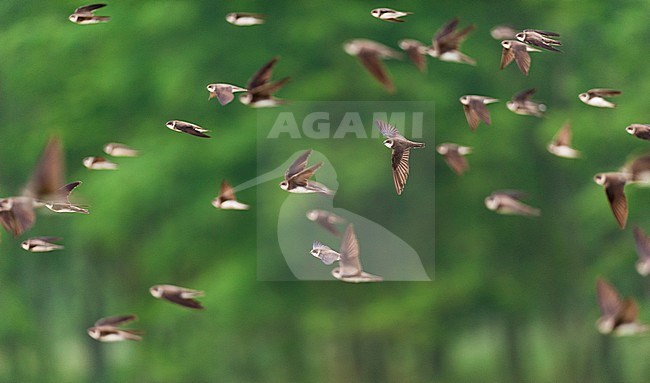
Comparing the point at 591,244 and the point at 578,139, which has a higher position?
the point at 578,139

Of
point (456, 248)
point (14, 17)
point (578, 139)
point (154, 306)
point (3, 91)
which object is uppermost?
point (14, 17)

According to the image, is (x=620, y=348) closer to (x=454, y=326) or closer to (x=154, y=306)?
(x=454, y=326)

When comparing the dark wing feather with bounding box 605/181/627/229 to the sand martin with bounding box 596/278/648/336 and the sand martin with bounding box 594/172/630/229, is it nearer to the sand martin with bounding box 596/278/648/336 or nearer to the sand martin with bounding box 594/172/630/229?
the sand martin with bounding box 594/172/630/229

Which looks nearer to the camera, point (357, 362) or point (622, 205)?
point (622, 205)

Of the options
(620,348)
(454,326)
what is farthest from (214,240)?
→ (620,348)

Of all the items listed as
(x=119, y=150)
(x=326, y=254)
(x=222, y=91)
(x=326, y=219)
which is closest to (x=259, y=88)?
(x=222, y=91)

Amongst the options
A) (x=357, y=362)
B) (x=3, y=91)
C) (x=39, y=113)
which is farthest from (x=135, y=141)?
(x=357, y=362)
